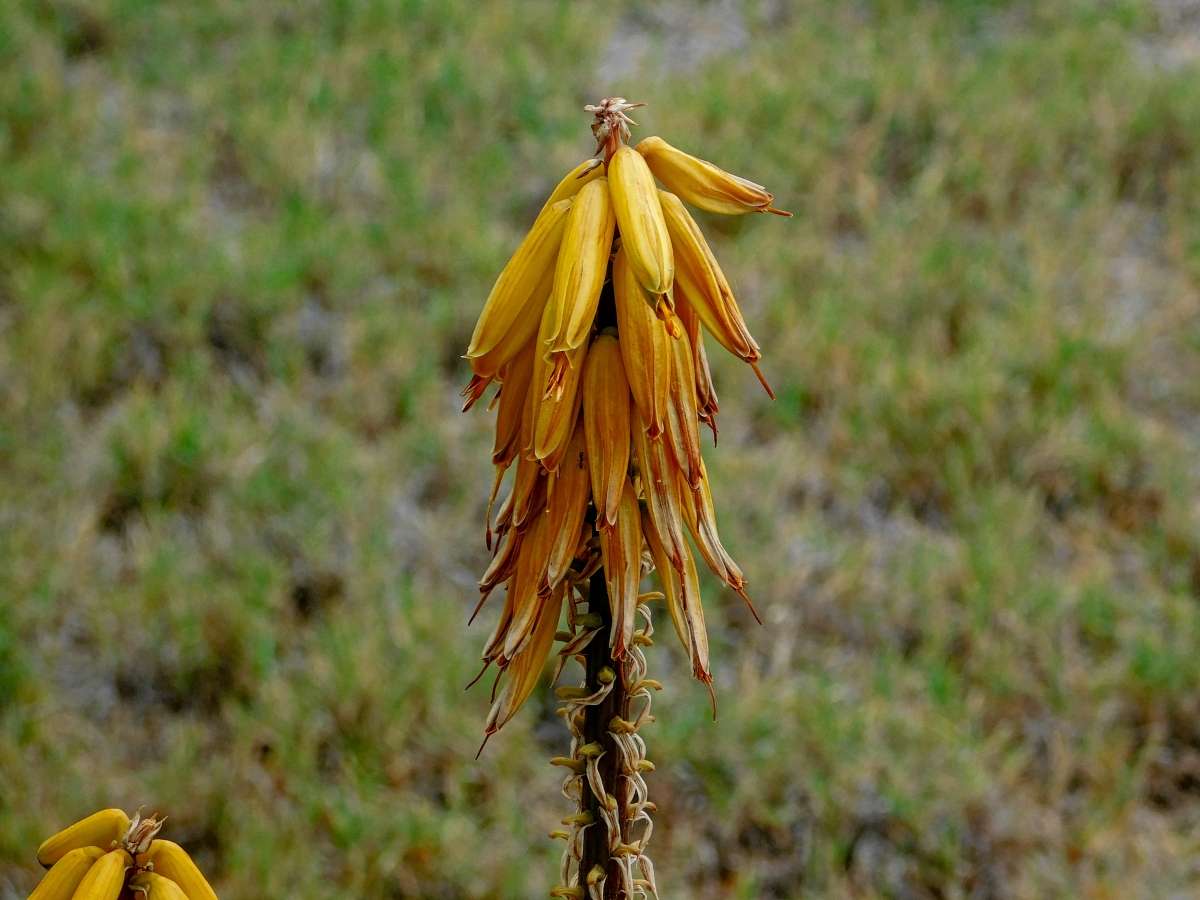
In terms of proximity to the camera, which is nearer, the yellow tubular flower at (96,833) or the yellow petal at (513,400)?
the yellow tubular flower at (96,833)

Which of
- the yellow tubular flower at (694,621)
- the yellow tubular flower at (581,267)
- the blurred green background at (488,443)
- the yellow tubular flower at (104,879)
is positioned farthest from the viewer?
the blurred green background at (488,443)

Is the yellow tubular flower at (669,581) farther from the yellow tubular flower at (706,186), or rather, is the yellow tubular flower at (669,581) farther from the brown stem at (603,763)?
the yellow tubular flower at (706,186)

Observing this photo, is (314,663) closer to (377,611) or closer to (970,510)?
(377,611)

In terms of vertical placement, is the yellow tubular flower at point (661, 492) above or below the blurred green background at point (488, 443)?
below

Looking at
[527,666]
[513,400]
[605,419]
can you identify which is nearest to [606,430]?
[605,419]

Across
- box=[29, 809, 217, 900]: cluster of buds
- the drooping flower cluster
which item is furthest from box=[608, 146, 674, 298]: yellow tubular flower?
box=[29, 809, 217, 900]: cluster of buds

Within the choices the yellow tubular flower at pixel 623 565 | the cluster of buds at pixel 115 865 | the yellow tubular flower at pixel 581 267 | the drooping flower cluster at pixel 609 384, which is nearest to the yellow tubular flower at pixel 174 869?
the cluster of buds at pixel 115 865
